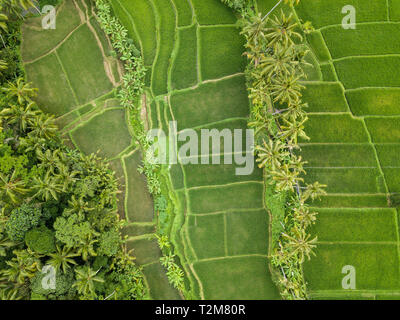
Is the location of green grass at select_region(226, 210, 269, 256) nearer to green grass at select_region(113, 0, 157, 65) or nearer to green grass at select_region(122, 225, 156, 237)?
green grass at select_region(122, 225, 156, 237)

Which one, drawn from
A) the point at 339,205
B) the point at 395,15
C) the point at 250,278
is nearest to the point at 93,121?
the point at 250,278

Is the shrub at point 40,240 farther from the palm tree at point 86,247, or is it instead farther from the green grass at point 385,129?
the green grass at point 385,129

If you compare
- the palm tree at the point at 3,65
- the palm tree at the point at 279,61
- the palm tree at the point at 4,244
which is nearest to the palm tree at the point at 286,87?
the palm tree at the point at 279,61

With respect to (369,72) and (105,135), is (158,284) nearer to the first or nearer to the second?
(105,135)

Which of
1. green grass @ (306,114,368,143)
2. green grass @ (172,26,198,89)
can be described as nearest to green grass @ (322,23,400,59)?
green grass @ (306,114,368,143)

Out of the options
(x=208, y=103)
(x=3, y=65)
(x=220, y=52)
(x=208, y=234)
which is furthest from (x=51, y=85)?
(x=208, y=234)
